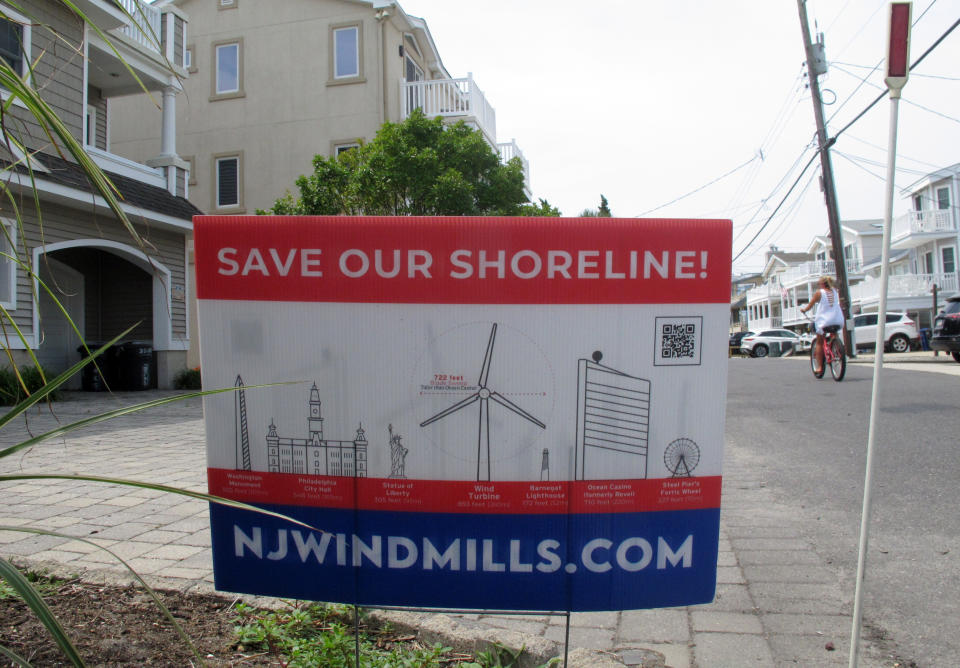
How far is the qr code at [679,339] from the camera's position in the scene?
1989mm

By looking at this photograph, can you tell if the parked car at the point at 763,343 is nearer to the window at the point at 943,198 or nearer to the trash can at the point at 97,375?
the window at the point at 943,198

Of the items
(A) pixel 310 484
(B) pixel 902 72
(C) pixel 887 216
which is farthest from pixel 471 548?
(B) pixel 902 72

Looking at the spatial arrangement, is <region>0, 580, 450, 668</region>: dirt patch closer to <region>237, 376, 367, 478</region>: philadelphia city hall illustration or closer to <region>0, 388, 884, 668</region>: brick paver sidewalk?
<region>0, 388, 884, 668</region>: brick paver sidewalk

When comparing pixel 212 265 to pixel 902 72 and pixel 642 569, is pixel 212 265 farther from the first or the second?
pixel 902 72

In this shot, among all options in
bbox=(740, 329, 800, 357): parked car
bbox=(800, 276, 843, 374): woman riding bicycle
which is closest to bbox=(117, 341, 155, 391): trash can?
Result: bbox=(800, 276, 843, 374): woman riding bicycle

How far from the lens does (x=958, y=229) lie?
40.6 meters

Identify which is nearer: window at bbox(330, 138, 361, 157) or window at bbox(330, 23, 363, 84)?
window at bbox(330, 138, 361, 157)

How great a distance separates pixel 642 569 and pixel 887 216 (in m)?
1.25

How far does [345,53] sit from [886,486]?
21.1 metres

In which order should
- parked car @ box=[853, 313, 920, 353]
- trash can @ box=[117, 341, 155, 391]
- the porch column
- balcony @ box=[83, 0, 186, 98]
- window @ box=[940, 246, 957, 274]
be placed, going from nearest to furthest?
balcony @ box=[83, 0, 186, 98] < trash can @ box=[117, 341, 155, 391] < the porch column < parked car @ box=[853, 313, 920, 353] < window @ box=[940, 246, 957, 274]

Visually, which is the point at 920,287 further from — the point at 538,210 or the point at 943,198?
the point at 538,210

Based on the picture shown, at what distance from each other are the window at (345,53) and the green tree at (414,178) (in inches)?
269

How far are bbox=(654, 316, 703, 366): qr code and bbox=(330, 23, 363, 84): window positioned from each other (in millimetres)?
21961

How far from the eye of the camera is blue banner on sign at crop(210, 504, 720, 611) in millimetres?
2043
